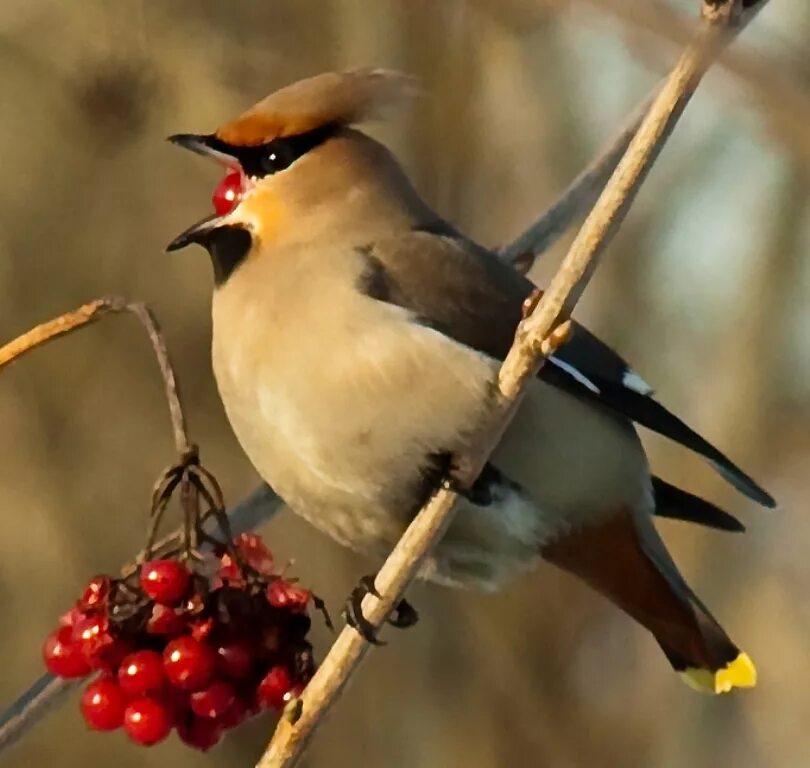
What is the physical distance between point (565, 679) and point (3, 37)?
203 centimetres

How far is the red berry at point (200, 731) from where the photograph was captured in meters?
1.19

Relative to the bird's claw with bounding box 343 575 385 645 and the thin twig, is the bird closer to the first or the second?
the bird's claw with bounding box 343 575 385 645

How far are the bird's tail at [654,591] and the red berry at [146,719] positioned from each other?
0.62m

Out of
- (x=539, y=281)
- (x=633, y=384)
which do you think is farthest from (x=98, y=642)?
(x=539, y=281)

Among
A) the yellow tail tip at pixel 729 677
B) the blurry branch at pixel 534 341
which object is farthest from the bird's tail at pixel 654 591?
the blurry branch at pixel 534 341

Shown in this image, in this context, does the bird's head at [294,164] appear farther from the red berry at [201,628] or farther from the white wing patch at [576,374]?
the red berry at [201,628]

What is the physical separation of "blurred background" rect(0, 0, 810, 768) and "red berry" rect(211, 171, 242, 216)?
147 cm

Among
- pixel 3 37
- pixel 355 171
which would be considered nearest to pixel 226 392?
pixel 355 171

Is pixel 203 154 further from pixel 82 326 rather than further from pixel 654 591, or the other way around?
pixel 654 591

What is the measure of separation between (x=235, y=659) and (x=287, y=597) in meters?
0.07

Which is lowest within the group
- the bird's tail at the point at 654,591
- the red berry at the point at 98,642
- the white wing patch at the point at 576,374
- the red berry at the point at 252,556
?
the bird's tail at the point at 654,591

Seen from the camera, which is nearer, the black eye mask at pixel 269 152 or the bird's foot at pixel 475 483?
the bird's foot at pixel 475 483

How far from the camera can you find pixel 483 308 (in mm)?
1526

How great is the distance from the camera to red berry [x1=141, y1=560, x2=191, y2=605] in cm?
110
